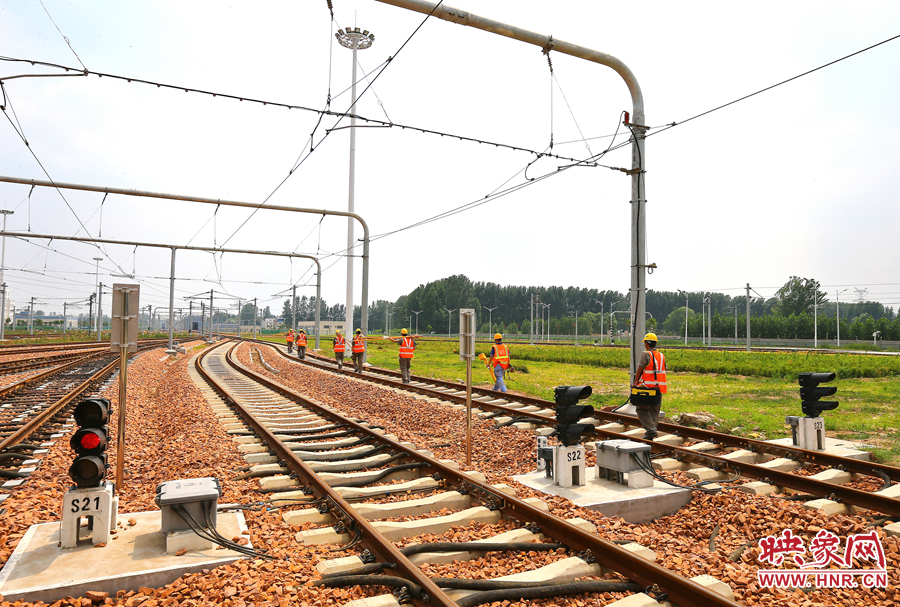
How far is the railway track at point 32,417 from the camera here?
8125mm

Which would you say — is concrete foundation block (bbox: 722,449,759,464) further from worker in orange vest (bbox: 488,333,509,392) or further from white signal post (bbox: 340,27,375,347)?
white signal post (bbox: 340,27,375,347)

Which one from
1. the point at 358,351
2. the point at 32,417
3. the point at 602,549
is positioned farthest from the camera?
the point at 358,351

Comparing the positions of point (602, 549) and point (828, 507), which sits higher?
point (602, 549)

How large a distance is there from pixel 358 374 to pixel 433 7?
598 inches

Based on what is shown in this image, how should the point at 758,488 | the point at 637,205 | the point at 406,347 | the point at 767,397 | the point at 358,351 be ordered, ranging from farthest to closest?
1. the point at 358,351
2. the point at 406,347
3. the point at 767,397
4. the point at 637,205
5. the point at 758,488

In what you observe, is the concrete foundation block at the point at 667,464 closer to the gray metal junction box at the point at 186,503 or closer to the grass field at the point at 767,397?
the grass field at the point at 767,397

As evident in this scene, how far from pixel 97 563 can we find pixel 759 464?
794 cm

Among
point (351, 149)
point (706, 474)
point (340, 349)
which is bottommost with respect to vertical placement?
point (706, 474)

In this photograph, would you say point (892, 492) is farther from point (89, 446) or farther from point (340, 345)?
point (340, 345)

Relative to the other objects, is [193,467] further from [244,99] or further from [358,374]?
[358,374]

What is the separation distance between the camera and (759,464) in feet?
25.8

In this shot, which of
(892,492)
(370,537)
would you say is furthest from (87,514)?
(892,492)

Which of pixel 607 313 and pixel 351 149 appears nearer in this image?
pixel 351 149

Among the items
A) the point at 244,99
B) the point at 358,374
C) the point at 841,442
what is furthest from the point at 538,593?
the point at 358,374
